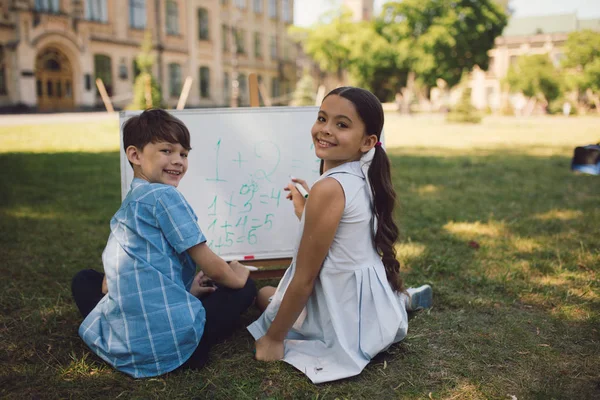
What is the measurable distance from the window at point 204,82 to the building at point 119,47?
69 mm

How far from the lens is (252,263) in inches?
133

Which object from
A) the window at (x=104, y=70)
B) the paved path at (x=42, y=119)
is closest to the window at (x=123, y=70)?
the window at (x=104, y=70)

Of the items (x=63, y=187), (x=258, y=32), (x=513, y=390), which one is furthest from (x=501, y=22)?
(x=513, y=390)

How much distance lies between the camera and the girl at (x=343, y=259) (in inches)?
87.4

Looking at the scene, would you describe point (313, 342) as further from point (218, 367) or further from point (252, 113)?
point (252, 113)

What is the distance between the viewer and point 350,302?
2.31 metres

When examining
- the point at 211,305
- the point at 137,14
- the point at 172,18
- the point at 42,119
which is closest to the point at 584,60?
the point at 172,18

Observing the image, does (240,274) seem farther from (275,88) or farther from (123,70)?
(275,88)

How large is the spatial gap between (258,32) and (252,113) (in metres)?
37.2

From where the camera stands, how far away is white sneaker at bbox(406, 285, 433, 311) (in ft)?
9.72

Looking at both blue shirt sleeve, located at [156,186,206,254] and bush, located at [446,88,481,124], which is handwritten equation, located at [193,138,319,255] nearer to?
blue shirt sleeve, located at [156,186,206,254]

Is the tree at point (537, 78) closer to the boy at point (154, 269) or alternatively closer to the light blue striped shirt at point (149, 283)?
the boy at point (154, 269)

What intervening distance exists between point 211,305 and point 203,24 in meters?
33.7

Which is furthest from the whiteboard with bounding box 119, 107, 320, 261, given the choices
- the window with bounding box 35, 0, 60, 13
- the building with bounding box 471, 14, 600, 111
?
the building with bounding box 471, 14, 600, 111
